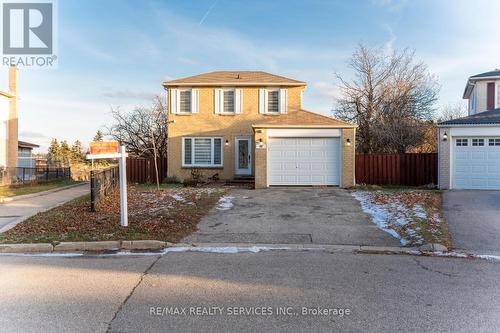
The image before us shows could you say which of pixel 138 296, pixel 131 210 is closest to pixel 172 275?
pixel 138 296

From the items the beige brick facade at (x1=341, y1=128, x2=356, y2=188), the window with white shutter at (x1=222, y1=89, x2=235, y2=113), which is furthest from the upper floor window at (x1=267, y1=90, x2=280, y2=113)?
the beige brick facade at (x1=341, y1=128, x2=356, y2=188)

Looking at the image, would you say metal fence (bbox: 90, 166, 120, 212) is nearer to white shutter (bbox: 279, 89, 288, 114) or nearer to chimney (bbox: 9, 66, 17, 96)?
white shutter (bbox: 279, 89, 288, 114)

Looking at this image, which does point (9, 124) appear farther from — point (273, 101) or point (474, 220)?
point (474, 220)

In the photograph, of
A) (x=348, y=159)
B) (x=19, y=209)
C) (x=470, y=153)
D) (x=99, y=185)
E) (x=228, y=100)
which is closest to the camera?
(x=99, y=185)

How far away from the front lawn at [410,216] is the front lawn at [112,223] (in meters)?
4.86

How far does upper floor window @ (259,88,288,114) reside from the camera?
2241cm

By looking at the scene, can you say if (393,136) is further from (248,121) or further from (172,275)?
(172,275)

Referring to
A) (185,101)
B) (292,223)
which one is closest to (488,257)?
(292,223)

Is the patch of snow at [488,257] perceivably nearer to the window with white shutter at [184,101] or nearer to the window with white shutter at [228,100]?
the window with white shutter at [228,100]

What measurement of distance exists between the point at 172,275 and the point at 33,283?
1.92 meters

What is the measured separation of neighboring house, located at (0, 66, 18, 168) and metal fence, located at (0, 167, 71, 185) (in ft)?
4.47

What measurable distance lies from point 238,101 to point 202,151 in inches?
140

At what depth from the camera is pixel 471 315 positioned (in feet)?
14.3

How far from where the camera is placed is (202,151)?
885 inches
